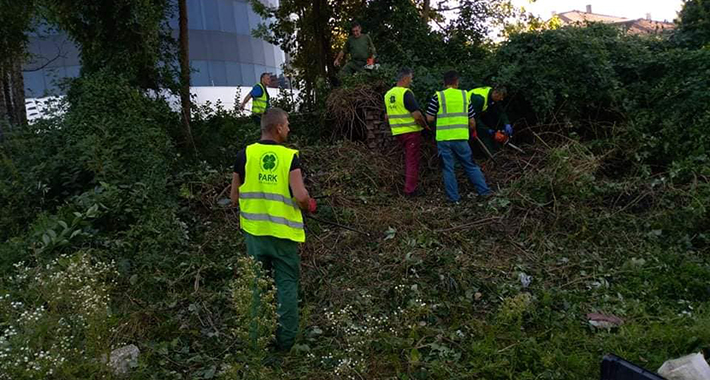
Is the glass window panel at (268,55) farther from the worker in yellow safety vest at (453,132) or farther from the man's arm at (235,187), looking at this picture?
the man's arm at (235,187)

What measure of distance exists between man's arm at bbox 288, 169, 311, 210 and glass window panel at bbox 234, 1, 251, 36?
31.5m

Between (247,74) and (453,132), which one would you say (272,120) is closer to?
(453,132)

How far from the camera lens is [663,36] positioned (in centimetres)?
951

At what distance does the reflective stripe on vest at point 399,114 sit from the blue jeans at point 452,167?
19.3 inches

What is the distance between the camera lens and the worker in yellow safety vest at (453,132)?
698cm

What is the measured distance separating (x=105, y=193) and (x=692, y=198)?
6.33 metres

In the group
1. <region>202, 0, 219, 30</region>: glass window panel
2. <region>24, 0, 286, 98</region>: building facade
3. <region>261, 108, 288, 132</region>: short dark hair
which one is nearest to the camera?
<region>261, 108, 288, 132</region>: short dark hair

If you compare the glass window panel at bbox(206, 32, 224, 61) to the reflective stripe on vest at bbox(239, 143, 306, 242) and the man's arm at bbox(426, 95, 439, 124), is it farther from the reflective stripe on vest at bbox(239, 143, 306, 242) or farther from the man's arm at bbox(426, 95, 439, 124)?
the reflective stripe on vest at bbox(239, 143, 306, 242)

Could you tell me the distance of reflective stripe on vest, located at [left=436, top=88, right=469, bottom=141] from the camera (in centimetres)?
696

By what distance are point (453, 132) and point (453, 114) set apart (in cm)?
23

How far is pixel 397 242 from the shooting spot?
5.94 meters

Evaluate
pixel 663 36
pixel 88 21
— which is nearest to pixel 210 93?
pixel 88 21

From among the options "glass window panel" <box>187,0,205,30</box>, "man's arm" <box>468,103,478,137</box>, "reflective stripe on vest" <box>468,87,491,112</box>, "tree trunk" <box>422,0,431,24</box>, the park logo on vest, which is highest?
"glass window panel" <box>187,0,205,30</box>

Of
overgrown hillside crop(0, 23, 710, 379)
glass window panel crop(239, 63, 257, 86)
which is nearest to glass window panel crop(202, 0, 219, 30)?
glass window panel crop(239, 63, 257, 86)
